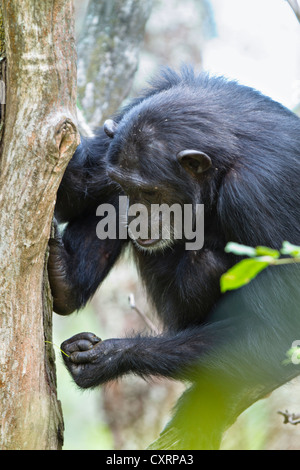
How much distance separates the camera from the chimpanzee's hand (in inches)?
168

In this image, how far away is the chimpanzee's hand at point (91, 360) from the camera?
168 inches

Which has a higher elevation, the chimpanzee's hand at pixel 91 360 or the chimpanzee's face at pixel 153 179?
the chimpanzee's face at pixel 153 179

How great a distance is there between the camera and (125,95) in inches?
286

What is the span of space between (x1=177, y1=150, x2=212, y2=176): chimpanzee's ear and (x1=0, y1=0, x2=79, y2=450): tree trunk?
110cm

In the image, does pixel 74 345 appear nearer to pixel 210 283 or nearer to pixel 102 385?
pixel 102 385

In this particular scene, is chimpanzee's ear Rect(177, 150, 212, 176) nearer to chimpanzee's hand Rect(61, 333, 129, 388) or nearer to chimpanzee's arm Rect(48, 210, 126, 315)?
chimpanzee's arm Rect(48, 210, 126, 315)

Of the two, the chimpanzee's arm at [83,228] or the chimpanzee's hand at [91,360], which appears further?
the chimpanzee's arm at [83,228]

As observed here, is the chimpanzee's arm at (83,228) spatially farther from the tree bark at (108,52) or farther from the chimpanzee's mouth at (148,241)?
the tree bark at (108,52)

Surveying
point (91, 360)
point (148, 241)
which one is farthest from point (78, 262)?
point (91, 360)

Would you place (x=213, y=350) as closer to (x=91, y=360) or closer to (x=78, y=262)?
(x=91, y=360)

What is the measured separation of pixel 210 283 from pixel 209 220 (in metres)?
0.51

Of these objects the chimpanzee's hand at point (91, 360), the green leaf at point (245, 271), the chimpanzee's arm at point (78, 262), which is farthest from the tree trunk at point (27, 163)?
the green leaf at point (245, 271)

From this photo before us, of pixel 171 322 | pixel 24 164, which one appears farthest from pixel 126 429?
pixel 24 164

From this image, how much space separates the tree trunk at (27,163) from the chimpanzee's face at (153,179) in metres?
1.03
